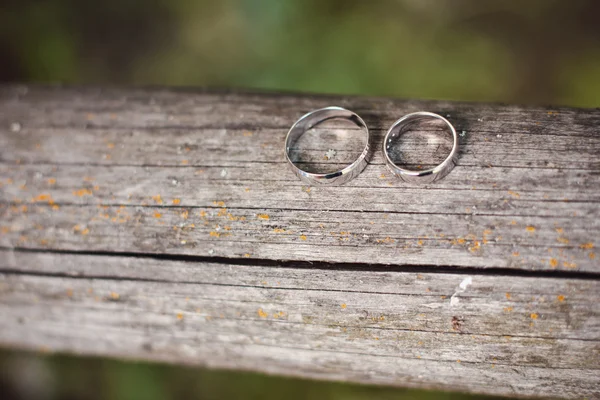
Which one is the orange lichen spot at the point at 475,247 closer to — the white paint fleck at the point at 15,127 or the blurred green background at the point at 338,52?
the white paint fleck at the point at 15,127

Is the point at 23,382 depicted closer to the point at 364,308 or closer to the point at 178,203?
the point at 178,203

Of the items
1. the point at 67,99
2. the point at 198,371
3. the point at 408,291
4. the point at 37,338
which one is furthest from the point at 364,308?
the point at 198,371

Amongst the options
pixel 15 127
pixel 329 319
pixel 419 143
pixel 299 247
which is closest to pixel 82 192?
pixel 15 127

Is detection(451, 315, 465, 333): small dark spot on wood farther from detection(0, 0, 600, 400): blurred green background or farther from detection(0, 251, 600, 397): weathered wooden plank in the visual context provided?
detection(0, 0, 600, 400): blurred green background

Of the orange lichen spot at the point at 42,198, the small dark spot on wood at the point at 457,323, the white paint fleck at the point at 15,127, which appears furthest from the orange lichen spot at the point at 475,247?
the white paint fleck at the point at 15,127

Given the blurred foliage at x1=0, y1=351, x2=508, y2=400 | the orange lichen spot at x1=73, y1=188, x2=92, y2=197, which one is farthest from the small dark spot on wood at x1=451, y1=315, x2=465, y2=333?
the blurred foliage at x1=0, y1=351, x2=508, y2=400

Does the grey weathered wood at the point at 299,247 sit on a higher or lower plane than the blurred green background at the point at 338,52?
lower
